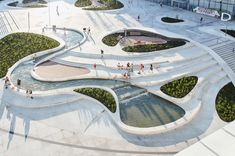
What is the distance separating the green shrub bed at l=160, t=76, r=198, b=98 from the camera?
32.6 meters

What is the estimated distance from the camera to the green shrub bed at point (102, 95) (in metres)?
30.3

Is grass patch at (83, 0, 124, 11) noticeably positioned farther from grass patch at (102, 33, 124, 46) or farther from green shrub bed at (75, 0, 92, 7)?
grass patch at (102, 33, 124, 46)

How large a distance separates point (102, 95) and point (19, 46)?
1837 cm

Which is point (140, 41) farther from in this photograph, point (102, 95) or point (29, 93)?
point (29, 93)

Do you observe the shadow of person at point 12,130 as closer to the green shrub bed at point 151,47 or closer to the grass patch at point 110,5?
the green shrub bed at point 151,47

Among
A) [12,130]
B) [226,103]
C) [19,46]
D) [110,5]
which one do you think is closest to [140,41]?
[19,46]

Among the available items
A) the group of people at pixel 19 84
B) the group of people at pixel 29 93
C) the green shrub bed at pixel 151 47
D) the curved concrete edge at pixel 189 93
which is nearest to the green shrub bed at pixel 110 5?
the green shrub bed at pixel 151 47

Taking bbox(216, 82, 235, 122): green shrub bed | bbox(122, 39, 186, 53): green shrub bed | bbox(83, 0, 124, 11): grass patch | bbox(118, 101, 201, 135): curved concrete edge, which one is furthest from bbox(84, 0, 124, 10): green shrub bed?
bbox(118, 101, 201, 135): curved concrete edge

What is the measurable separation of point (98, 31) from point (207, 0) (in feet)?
72.8

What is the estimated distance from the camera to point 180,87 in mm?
33656

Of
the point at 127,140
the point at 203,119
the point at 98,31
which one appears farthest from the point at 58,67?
the point at 203,119

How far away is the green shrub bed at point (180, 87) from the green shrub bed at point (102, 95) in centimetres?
592

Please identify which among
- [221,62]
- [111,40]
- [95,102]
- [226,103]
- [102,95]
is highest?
[111,40]

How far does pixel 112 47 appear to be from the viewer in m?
43.6
